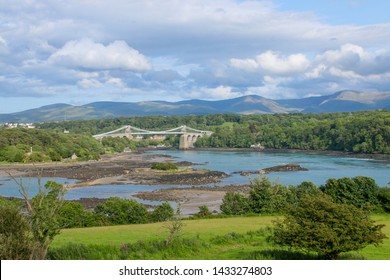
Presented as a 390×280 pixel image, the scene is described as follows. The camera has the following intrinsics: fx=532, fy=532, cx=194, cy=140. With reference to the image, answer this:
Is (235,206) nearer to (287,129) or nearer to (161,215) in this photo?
(161,215)

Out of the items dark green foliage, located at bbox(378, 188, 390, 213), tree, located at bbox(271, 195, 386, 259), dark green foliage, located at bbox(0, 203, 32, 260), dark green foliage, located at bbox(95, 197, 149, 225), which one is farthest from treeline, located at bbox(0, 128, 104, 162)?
tree, located at bbox(271, 195, 386, 259)

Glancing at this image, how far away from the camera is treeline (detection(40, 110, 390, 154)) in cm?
8831

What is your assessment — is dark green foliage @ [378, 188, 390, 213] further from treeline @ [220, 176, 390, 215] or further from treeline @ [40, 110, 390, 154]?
treeline @ [40, 110, 390, 154]

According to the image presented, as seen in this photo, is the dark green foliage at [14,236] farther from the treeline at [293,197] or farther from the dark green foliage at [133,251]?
the treeline at [293,197]

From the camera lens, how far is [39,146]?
73.9 meters

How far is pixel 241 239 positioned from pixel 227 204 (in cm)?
1043

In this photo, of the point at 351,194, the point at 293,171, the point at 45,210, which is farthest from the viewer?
the point at 293,171

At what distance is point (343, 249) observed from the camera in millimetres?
9930

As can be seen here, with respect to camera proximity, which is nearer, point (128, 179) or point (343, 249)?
point (343, 249)

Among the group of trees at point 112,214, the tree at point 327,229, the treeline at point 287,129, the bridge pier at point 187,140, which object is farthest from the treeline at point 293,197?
the bridge pier at point 187,140

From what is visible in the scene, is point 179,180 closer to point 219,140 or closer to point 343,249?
point 343,249

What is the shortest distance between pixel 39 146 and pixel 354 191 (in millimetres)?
55927

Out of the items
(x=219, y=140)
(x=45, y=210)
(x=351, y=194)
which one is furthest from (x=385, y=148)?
(x=45, y=210)

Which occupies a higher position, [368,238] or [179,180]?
[368,238]
